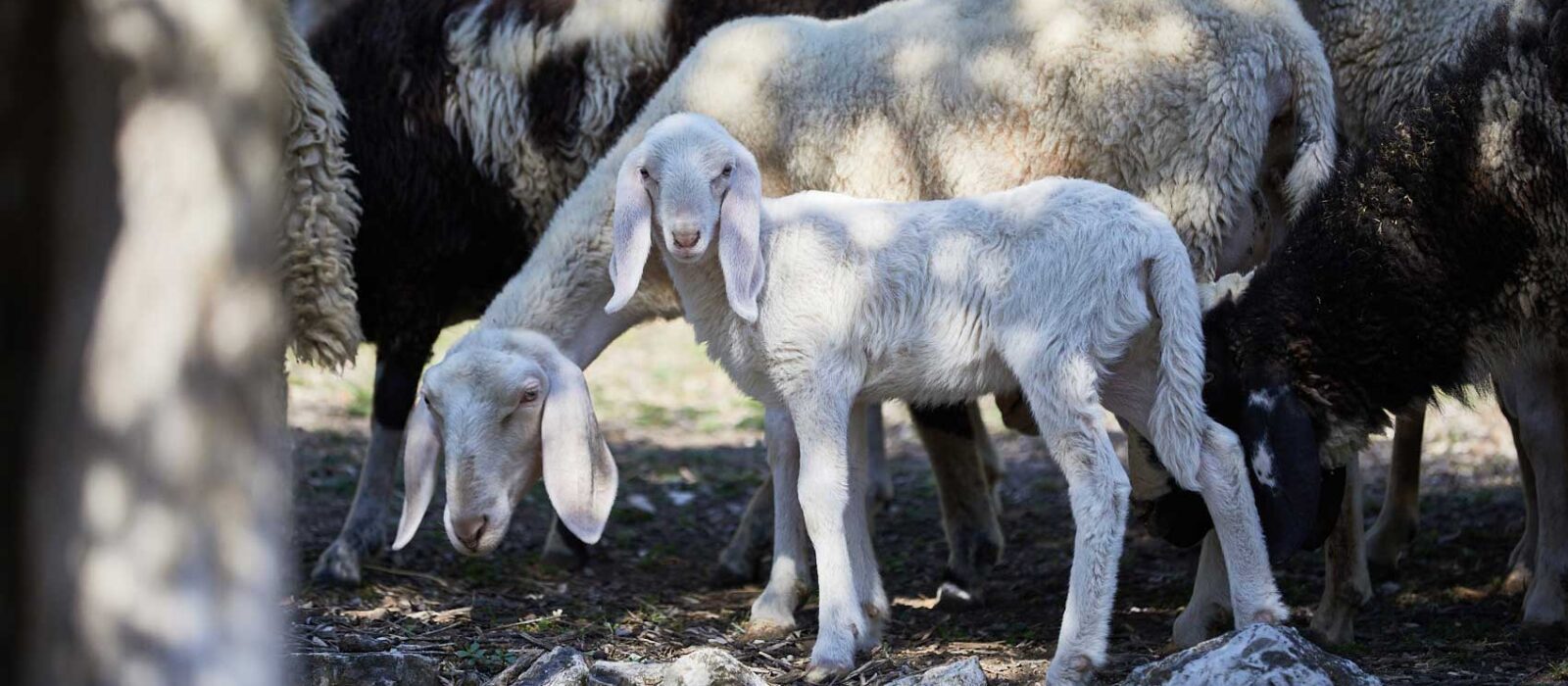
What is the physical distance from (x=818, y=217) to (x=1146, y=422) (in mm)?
1068

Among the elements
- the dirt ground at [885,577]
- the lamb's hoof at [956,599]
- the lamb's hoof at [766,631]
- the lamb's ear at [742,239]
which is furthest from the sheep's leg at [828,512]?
the lamb's hoof at [956,599]

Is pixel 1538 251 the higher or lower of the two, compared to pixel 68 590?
higher

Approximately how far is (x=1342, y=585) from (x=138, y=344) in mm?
4035

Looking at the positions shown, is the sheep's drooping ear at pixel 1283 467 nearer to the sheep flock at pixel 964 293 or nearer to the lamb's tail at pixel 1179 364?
the sheep flock at pixel 964 293

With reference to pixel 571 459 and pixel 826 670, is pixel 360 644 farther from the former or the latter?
pixel 826 670

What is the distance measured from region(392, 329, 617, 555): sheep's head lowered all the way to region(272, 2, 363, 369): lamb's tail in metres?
0.73

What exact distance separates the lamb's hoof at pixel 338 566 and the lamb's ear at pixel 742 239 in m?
2.26

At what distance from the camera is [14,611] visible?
5.69 ft

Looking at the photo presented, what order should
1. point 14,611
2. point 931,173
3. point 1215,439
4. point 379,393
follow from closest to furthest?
point 14,611 → point 1215,439 → point 931,173 → point 379,393

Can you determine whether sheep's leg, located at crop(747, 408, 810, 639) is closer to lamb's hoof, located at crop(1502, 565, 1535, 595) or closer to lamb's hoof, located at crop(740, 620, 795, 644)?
lamb's hoof, located at crop(740, 620, 795, 644)

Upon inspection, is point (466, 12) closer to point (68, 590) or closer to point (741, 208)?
point (741, 208)

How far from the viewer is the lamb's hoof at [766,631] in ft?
16.6

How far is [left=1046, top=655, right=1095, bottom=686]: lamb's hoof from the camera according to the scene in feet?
13.2

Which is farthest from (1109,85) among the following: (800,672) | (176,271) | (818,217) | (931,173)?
(176,271)
